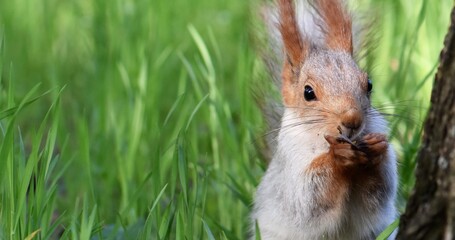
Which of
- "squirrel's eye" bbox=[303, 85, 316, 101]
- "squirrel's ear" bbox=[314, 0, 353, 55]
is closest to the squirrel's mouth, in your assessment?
"squirrel's eye" bbox=[303, 85, 316, 101]

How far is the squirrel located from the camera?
2412 mm

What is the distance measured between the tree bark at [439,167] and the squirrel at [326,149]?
0.42m

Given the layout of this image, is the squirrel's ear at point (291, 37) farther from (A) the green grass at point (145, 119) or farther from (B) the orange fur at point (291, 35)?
(A) the green grass at point (145, 119)

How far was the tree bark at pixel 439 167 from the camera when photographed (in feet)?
5.94

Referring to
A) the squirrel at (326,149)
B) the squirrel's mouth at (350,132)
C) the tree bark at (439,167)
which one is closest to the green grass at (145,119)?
the squirrel at (326,149)

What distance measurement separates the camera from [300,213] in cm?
255

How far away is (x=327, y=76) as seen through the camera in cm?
258

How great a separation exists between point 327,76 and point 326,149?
21 centimetres

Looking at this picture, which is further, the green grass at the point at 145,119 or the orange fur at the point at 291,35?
the orange fur at the point at 291,35

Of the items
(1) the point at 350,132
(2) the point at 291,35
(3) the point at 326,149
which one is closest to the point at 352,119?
(1) the point at 350,132

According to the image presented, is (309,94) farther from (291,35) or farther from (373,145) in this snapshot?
(373,145)

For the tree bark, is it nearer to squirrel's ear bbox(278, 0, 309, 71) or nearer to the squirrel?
the squirrel

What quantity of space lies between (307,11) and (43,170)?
1.08 metres

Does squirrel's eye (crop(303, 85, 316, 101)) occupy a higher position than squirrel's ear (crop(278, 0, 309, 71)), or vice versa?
squirrel's ear (crop(278, 0, 309, 71))
